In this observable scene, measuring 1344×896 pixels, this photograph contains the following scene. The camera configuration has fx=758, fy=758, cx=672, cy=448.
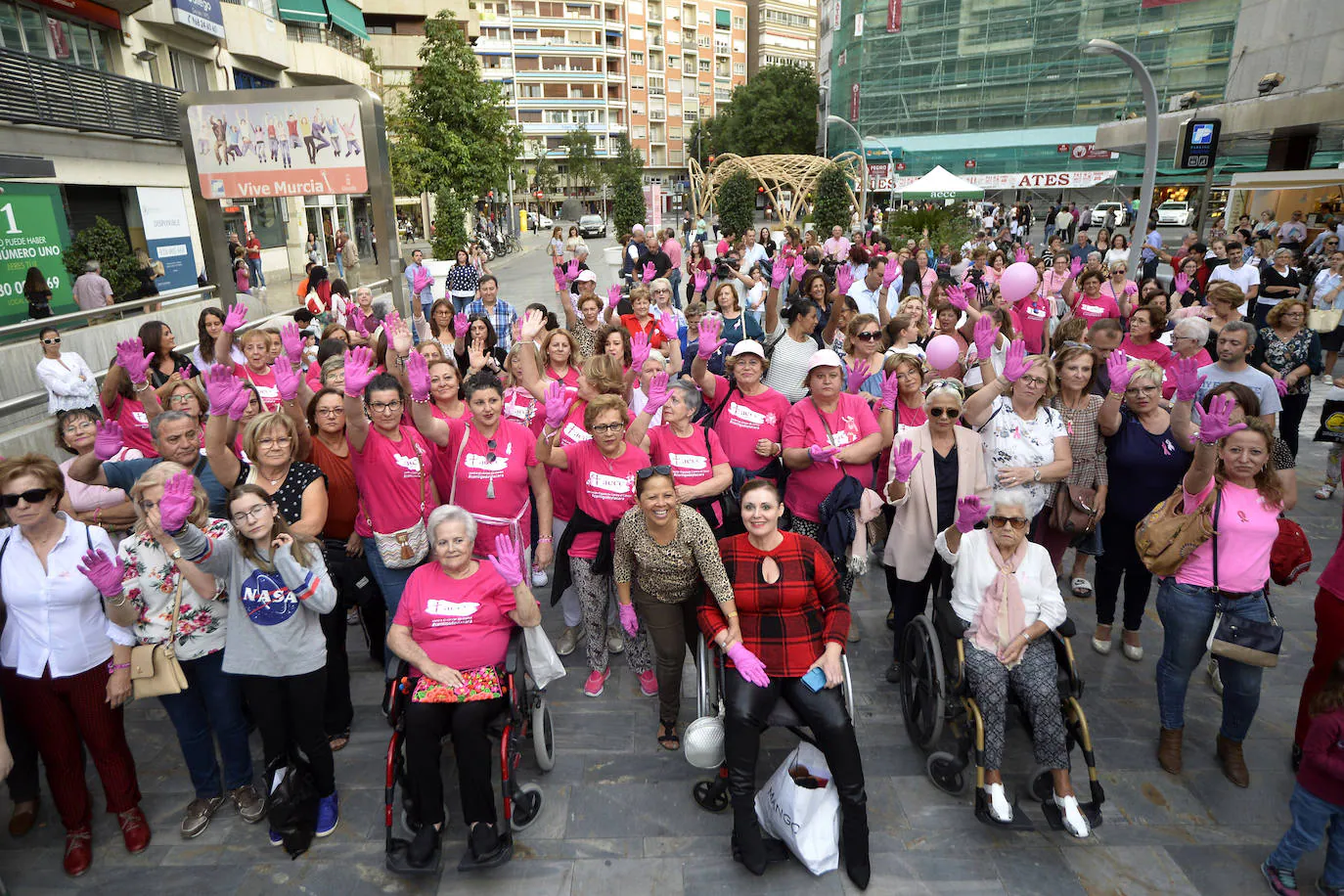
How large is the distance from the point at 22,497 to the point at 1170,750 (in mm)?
5294

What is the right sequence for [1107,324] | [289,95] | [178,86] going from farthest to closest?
[178,86]
[289,95]
[1107,324]

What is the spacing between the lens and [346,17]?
25734mm

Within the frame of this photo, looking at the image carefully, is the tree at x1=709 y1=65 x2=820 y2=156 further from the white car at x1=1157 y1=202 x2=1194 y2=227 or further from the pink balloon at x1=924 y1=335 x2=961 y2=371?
the pink balloon at x1=924 y1=335 x2=961 y2=371

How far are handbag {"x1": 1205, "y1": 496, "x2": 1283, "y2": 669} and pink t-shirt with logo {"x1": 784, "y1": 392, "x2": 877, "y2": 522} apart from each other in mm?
1715

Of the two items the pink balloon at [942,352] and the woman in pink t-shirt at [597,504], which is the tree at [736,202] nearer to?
the pink balloon at [942,352]

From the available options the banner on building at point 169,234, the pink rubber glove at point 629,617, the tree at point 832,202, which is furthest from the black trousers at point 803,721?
the tree at point 832,202

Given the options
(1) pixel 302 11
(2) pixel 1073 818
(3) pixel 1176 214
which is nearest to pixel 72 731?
(2) pixel 1073 818

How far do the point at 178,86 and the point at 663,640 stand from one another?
68.9 ft

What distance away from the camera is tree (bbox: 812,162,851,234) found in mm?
23391

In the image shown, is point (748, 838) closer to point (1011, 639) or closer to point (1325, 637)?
point (1011, 639)

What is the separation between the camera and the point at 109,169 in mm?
15703

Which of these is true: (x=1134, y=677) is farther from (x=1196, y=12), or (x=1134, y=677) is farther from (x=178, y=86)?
(x=1196, y=12)

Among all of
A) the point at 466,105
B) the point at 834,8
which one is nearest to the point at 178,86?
the point at 466,105

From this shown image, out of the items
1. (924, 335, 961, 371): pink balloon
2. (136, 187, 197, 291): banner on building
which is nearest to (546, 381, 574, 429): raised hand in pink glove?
(924, 335, 961, 371): pink balloon
